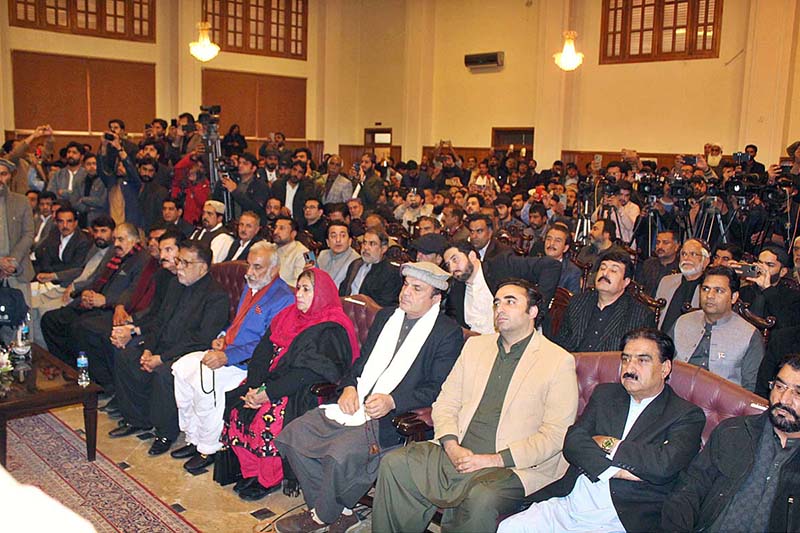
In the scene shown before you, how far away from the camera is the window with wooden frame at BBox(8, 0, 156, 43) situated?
1276 centimetres

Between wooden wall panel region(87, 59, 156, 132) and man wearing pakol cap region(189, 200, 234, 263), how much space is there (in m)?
8.05

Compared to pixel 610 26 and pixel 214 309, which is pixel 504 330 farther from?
pixel 610 26

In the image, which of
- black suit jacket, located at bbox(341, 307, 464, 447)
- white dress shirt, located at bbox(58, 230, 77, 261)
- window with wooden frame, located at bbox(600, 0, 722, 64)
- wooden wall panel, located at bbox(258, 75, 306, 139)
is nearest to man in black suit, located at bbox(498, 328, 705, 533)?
black suit jacket, located at bbox(341, 307, 464, 447)

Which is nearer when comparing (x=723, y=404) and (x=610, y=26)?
(x=723, y=404)

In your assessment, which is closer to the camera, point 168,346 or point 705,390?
point 705,390

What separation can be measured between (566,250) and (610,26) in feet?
28.9

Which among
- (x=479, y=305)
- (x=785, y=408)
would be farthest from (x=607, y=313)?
(x=785, y=408)

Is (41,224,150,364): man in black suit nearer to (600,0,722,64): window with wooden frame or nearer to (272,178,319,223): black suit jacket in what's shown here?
(272,178,319,223): black suit jacket

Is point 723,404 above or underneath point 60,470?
above

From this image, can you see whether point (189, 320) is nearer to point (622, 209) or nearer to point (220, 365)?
point (220, 365)

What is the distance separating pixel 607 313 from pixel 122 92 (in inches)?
477

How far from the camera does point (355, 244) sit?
6.62m

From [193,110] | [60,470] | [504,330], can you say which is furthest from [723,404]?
[193,110]

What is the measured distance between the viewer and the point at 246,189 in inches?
327
